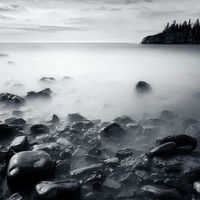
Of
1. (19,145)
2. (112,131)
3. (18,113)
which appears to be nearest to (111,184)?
(112,131)

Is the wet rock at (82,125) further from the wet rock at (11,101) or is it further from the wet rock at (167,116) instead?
the wet rock at (11,101)

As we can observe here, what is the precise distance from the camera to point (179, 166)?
355cm

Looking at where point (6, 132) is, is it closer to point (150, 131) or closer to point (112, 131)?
point (112, 131)

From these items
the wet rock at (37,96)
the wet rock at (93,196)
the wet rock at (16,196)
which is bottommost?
the wet rock at (93,196)

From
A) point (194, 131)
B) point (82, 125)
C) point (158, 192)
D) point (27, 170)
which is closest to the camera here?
point (158, 192)

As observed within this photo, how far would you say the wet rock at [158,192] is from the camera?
2.97 metres

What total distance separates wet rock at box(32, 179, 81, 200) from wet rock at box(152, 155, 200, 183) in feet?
4.59

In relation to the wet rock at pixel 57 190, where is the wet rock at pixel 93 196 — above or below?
below

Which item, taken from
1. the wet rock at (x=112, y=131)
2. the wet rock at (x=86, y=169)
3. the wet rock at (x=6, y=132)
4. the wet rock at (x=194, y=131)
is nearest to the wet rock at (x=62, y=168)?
the wet rock at (x=86, y=169)

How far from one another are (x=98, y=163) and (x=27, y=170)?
1166 mm

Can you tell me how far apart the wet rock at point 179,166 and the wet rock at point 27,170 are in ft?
5.76

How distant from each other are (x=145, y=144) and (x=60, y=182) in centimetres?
219

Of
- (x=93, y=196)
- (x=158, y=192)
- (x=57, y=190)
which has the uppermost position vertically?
(x=57, y=190)

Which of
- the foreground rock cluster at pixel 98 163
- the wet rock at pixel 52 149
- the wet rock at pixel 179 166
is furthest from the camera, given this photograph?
the wet rock at pixel 52 149
